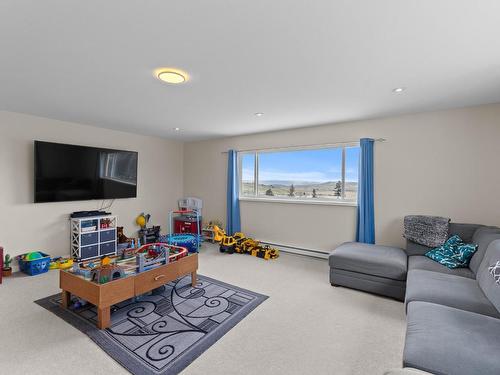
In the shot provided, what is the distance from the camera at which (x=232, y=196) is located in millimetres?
5160

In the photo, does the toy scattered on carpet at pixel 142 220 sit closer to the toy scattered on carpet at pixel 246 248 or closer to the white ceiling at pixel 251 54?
the toy scattered on carpet at pixel 246 248

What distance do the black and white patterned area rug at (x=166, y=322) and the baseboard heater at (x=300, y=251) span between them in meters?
1.79

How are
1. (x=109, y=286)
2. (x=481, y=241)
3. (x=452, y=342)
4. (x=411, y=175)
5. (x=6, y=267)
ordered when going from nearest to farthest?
(x=452, y=342) < (x=109, y=286) < (x=481, y=241) < (x=6, y=267) < (x=411, y=175)

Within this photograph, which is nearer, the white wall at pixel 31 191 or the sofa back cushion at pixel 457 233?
the sofa back cushion at pixel 457 233

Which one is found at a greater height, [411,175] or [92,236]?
[411,175]

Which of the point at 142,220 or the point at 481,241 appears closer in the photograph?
the point at 481,241

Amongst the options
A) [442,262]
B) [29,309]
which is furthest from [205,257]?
[442,262]

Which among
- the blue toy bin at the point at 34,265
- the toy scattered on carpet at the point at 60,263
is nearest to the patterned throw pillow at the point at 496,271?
the toy scattered on carpet at the point at 60,263

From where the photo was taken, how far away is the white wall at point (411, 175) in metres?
3.10

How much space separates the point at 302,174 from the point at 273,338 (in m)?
3.10

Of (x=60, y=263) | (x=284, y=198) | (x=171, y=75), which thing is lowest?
(x=60, y=263)

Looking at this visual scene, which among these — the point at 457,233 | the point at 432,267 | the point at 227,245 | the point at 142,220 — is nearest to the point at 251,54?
the point at 432,267

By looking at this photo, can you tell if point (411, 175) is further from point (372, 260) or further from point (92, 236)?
point (92, 236)

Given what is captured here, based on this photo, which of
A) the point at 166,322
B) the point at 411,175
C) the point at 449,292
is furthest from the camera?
the point at 411,175
